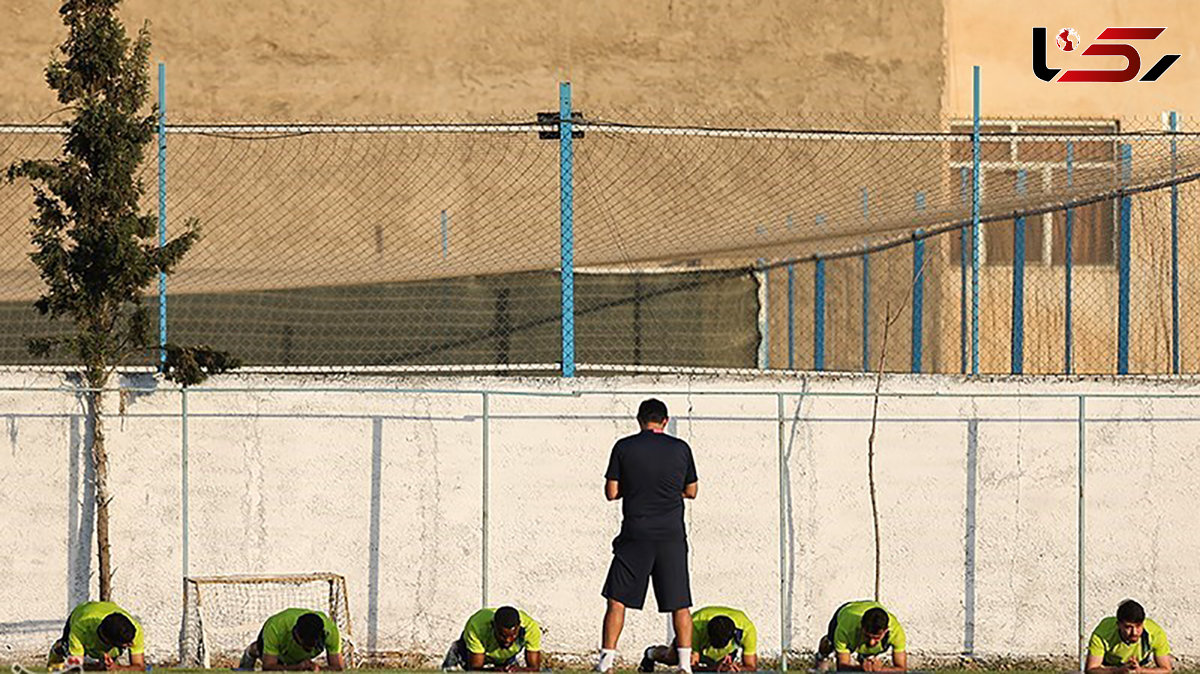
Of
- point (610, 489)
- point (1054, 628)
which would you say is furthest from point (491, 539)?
point (1054, 628)

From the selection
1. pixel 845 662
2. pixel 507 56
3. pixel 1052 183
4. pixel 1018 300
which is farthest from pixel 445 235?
pixel 845 662

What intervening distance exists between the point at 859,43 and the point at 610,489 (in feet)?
48.5

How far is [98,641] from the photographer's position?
13547 mm

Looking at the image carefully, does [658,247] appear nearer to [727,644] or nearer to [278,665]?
[727,644]

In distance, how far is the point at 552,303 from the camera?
19.4 metres

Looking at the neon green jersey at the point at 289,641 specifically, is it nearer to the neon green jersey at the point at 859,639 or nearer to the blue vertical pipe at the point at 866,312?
the neon green jersey at the point at 859,639

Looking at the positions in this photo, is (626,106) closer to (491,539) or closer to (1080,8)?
(1080,8)

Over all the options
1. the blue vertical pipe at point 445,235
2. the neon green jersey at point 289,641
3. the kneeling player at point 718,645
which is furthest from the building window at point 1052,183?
the neon green jersey at point 289,641

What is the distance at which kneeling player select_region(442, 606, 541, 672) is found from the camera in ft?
44.7

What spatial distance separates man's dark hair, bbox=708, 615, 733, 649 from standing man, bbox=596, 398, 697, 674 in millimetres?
900

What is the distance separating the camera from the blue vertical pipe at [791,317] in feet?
70.8

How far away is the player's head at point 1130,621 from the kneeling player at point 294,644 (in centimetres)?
462

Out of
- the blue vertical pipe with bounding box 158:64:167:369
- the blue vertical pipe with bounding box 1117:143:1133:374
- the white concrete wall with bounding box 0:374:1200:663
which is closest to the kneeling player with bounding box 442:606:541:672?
the white concrete wall with bounding box 0:374:1200:663

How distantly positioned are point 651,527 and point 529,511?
2.70 m
